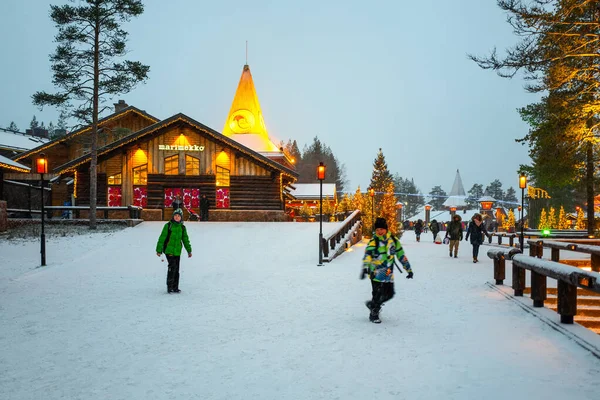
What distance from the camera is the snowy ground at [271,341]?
5184 millimetres

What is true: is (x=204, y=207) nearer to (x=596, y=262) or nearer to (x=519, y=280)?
(x=596, y=262)

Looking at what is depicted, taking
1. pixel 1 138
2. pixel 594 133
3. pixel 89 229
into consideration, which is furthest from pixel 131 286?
pixel 1 138

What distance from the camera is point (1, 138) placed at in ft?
148

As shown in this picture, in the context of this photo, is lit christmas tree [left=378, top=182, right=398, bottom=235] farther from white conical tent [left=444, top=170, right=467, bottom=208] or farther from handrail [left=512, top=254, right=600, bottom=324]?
white conical tent [left=444, top=170, right=467, bottom=208]

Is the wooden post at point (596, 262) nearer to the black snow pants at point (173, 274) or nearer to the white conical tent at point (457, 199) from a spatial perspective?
the black snow pants at point (173, 274)

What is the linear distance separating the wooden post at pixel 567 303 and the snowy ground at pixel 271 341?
0.32 meters

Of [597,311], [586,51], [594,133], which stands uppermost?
[586,51]

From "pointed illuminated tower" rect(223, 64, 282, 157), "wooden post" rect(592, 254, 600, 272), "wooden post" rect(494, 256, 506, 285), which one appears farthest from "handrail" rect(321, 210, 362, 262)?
"pointed illuminated tower" rect(223, 64, 282, 157)

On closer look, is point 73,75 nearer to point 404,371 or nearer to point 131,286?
point 131,286

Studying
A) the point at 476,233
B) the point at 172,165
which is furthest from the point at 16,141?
the point at 476,233

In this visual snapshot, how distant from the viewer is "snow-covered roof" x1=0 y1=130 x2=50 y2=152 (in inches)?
1712

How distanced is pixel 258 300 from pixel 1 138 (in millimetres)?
43874

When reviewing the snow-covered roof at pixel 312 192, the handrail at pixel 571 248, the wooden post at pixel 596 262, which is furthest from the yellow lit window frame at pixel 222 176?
the wooden post at pixel 596 262

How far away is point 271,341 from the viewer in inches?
278
